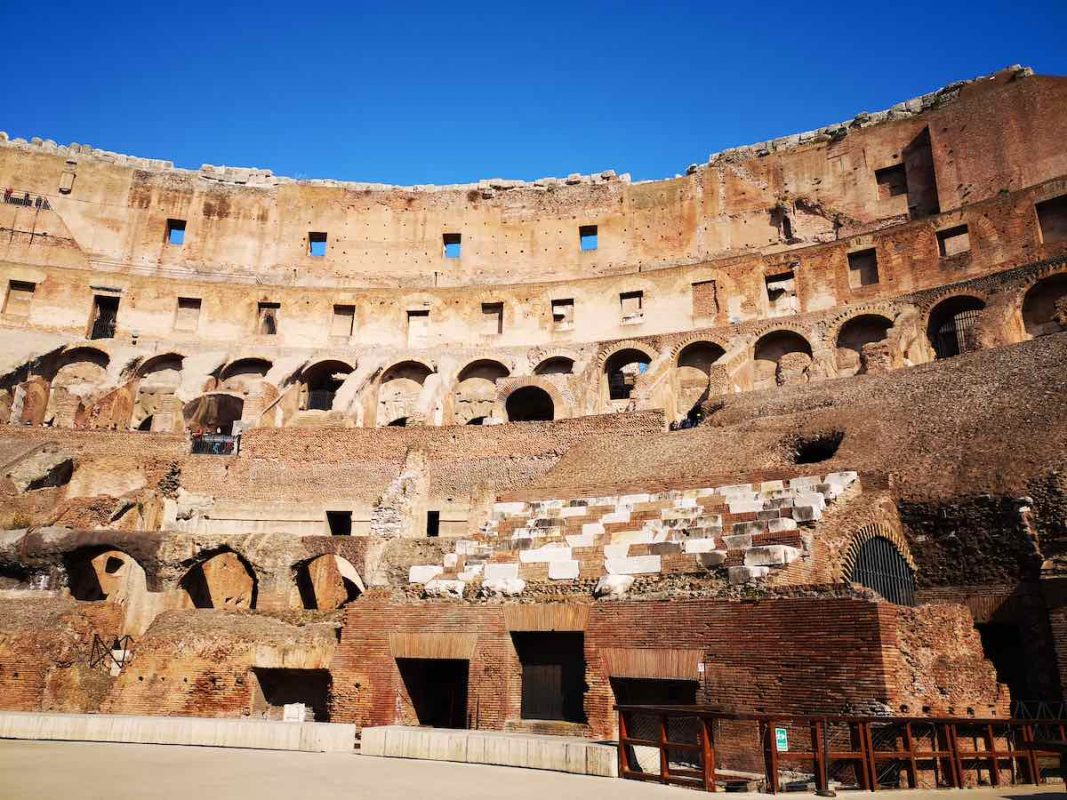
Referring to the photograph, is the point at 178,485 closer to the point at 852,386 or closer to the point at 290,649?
the point at 290,649

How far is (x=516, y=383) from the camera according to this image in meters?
30.8

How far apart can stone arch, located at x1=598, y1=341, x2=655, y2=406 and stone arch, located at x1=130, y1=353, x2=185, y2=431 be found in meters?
16.6

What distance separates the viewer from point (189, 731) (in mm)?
11125

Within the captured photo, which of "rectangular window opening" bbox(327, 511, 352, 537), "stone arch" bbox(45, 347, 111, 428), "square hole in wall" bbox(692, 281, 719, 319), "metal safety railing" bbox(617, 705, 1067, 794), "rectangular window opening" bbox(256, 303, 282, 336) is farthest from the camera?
"rectangular window opening" bbox(256, 303, 282, 336)

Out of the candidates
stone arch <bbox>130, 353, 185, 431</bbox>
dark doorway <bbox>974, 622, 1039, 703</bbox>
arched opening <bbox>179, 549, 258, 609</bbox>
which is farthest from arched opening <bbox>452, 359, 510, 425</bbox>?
dark doorway <bbox>974, 622, 1039, 703</bbox>

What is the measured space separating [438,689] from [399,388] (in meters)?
23.1

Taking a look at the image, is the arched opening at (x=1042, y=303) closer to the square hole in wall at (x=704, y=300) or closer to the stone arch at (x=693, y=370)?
the stone arch at (x=693, y=370)

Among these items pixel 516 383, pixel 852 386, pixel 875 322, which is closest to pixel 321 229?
pixel 516 383

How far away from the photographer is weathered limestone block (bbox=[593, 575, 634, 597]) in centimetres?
1236

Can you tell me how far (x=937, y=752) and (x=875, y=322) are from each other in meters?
23.7

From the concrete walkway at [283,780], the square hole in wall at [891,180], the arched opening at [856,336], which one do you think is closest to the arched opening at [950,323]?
the arched opening at [856,336]

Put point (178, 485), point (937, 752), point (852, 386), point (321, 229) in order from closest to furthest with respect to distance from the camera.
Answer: point (937, 752) → point (852, 386) → point (178, 485) → point (321, 229)

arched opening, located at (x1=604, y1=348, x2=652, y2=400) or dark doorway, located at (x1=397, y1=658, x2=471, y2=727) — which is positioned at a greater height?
arched opening, located at (x1=604, y1=348, x2=652, y2=400)

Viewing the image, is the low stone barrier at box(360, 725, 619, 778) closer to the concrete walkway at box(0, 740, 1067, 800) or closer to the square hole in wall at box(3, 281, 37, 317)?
the concrete walkway at box(0, 740, 1067, 800)
